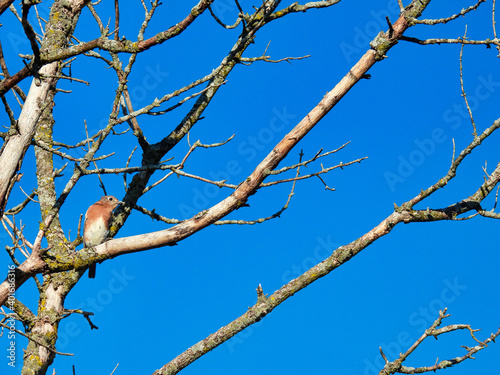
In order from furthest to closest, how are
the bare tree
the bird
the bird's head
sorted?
1. the bird's head
2. the bird
3. the bare tree

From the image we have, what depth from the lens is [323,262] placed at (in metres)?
4.96

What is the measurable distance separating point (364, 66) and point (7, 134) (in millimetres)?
3226

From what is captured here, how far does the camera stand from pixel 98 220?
24.0 ft

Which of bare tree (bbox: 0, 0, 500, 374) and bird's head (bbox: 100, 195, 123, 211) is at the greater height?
bird's head (bbox: 100, 195, 123, 211)

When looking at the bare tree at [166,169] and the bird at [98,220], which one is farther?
the bird at [98,220]

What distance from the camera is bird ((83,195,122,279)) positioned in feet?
23.6

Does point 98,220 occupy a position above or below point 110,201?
below

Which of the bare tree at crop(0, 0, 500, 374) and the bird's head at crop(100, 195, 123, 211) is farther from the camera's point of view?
the bird's head at crop(100, 195, 123, 211)

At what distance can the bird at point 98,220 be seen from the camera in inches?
283

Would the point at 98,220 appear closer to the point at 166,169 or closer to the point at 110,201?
the point at 110,201

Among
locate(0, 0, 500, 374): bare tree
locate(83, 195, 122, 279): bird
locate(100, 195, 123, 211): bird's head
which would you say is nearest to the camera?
locate(0, 0, 500, 374): bare tree

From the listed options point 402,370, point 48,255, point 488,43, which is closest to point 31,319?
point 48,255

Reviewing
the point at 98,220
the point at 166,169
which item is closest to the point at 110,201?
the point at 98,220

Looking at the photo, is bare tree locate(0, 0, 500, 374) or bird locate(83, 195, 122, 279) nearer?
bare tree locate(0, 0, 500, 374)
